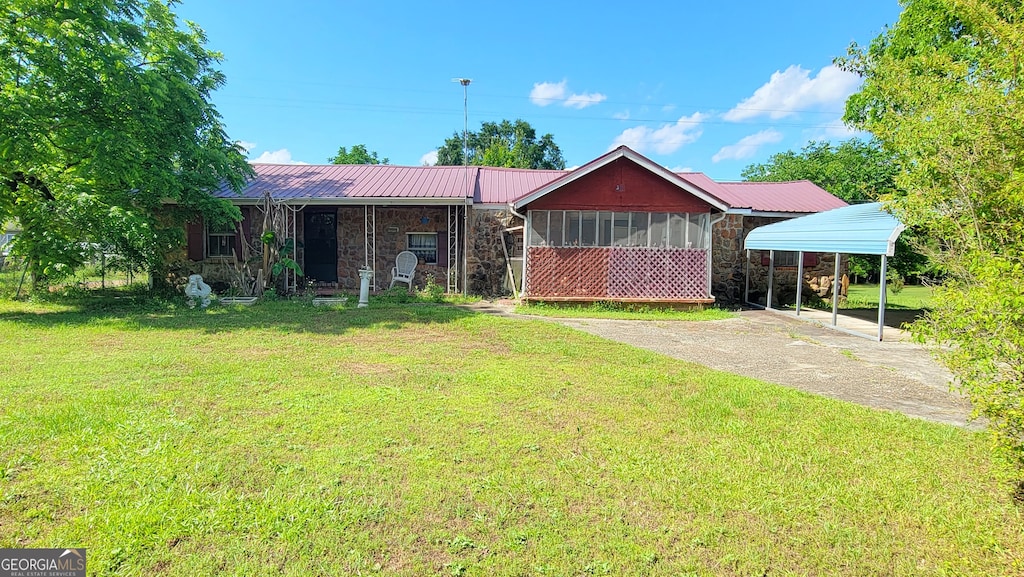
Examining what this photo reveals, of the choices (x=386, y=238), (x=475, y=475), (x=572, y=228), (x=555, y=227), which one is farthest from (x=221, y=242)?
(x=475, y=475)

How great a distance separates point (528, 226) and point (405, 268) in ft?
12.0

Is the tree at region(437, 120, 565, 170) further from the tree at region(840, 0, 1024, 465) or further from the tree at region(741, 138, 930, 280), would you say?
the tree at region(840, 0, 1024, 465)

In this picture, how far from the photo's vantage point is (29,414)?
4051 mm

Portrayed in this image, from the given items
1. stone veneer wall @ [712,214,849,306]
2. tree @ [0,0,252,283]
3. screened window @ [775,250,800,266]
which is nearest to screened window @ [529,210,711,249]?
stone veneer wall @ [712,214,849,306]

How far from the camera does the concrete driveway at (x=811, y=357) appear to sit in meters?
5.28

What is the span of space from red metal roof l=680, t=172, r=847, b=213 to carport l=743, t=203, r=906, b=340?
4.81 ft

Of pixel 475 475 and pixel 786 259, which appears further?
pixel 786 259

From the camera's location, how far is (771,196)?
50.8 feet

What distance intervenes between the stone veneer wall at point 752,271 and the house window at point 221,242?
514 inches

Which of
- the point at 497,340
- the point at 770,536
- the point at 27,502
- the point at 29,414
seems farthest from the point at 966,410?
the point at 29,414

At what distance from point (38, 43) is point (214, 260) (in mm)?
5710

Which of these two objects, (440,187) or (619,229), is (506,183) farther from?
(619,229)

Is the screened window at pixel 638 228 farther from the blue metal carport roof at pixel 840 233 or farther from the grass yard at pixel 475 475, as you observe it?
the grass yard at pixel 475 475

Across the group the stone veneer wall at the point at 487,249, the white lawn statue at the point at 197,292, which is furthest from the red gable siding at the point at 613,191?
the white lawn statue at the point at 197,292
